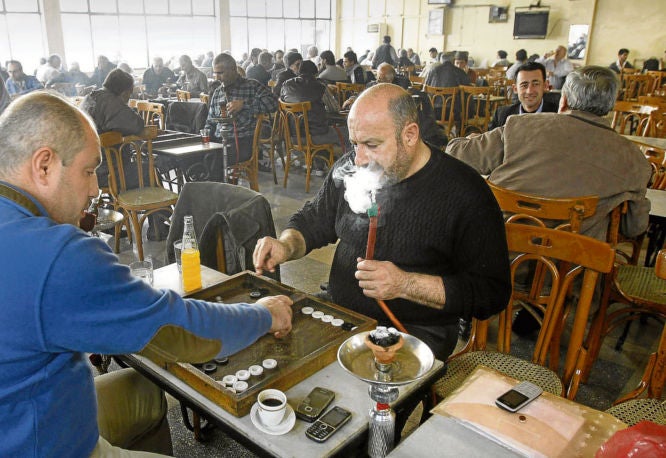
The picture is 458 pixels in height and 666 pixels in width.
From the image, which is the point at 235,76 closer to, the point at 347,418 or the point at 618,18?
the point at 347,418

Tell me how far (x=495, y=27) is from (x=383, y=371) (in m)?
14.6

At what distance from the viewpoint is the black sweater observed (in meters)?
1.62

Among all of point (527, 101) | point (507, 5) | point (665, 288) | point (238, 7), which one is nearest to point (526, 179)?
point (665, 288)

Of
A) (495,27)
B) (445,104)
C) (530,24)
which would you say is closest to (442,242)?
(445,104)

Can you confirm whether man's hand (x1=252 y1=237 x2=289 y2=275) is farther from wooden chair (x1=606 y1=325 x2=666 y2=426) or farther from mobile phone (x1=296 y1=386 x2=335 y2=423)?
wooden chair (x1=606 y1=325 x2=666 y2=426)

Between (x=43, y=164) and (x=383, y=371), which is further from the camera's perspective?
(x=383, y=371)

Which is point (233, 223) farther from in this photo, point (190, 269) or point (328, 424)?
point (328, 424)

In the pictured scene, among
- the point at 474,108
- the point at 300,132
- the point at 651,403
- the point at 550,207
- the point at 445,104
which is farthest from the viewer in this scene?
the point at 474,108

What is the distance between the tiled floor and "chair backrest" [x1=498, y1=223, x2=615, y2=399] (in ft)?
2.41

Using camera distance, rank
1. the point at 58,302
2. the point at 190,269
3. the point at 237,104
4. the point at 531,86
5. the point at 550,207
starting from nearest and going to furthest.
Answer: the point at 58,302 → the point at 190,269 → the point at 550,207 → the point at 531,86 → the point at 237,104

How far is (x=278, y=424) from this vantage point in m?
1.10

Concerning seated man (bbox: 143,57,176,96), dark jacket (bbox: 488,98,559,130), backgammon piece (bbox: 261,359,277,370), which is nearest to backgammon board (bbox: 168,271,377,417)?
backgammon piece (bbox: 261,359,277,370)

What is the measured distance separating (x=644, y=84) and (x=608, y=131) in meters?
7.90

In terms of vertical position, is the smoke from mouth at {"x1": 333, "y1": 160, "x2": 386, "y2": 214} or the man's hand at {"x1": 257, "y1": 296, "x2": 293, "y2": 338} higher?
the smoke from mouth at {"x1": 333, "y1": 160, "x2": 386, "y2": 214}
